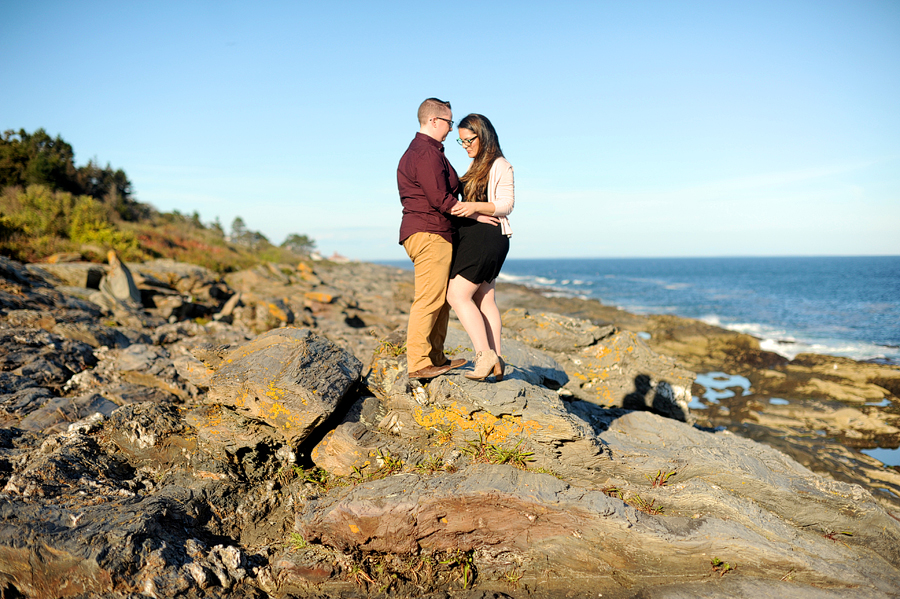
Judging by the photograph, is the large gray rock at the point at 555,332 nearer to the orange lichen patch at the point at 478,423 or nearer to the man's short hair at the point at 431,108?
the orange lichen patch at the point at 478,423

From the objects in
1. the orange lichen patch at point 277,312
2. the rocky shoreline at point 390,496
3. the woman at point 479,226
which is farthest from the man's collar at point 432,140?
the orange lichen patch at point 277,312

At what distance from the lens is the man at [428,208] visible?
14.1ft

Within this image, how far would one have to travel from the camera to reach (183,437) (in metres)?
5.43

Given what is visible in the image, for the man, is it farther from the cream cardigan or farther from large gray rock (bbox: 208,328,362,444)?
large gray rock (bbox: 208,328,362,444)

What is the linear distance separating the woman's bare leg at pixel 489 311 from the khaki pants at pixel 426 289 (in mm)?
404

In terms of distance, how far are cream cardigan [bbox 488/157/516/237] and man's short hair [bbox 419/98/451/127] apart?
0.77m

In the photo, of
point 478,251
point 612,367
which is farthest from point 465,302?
point 612,367

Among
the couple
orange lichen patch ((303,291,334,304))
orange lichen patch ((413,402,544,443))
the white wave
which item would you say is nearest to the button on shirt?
the couple

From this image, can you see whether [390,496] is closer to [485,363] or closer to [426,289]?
[485,363]

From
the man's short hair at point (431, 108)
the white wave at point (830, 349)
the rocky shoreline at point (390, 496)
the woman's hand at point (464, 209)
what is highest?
the man's short hair at point (431, 108)

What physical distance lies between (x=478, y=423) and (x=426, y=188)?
2637mm

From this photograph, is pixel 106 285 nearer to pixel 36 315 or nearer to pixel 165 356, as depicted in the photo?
pixel 36 315

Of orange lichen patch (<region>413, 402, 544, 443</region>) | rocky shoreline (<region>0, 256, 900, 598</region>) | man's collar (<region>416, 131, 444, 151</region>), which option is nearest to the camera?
rocky shoreline (<region>0, 256, 900, 598</region>)

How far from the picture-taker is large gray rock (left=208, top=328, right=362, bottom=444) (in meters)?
4.92
